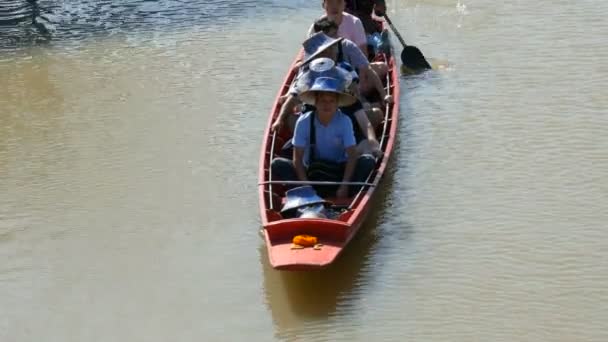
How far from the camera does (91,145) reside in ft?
34.8

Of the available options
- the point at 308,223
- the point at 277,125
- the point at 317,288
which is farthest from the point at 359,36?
the point at 317,288

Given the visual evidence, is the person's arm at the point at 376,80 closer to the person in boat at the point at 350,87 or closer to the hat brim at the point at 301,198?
the person in boat at the point at 350,87

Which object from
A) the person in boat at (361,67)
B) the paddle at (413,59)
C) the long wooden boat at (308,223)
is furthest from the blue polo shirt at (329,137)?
the paddle at (413,59)

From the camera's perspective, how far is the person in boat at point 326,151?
8289 millimetres

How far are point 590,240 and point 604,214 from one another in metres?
0.46

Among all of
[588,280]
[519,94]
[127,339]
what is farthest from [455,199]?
[127,339]

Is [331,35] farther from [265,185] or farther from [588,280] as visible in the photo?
[588,280]

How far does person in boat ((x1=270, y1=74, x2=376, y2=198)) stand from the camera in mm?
8289

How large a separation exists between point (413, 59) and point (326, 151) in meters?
3.91

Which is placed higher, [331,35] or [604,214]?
[331,35]

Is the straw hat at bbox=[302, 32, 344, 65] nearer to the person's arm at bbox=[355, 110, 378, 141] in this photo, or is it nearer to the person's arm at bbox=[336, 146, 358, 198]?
the person's arm at bbox=[355, 110, 378, 141]

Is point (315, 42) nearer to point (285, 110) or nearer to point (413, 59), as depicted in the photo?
point (285, 110)

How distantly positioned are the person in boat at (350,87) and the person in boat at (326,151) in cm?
16

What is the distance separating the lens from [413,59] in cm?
1204
